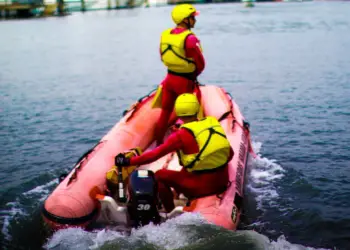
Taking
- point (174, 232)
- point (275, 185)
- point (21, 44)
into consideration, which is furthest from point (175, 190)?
point (21, 44)

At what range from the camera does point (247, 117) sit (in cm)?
1101

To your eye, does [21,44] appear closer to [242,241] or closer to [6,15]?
[242,241]

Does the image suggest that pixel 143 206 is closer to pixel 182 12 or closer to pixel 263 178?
pixel 182 12

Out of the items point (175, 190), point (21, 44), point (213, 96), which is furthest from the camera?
Answer: point (21, 44)

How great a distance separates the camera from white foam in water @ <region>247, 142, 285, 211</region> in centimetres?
664

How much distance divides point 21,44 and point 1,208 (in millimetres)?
25324

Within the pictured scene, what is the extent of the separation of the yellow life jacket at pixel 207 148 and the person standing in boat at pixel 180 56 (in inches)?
60.0

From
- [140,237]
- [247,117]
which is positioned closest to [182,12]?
[140,237]

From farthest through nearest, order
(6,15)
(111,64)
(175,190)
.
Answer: (6,15), (111,64), (175,190)

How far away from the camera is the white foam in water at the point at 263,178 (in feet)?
21.8

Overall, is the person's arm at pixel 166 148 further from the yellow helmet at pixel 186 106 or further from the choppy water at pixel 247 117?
the choppy water at pixel 247 117

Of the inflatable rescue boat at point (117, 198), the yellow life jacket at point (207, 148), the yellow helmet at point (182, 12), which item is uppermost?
the yellow helmet at point (182, 12)

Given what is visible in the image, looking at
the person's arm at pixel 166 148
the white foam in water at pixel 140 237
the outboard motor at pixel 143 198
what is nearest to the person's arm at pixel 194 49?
the person's arm at pixel 166 148

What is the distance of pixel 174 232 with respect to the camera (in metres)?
4.67
